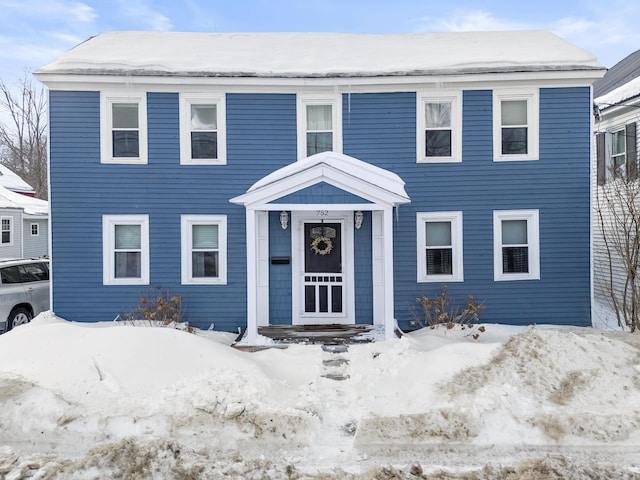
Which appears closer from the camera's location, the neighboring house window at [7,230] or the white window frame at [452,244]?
the white window frame at [452,244]

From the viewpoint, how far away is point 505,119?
9500 mm

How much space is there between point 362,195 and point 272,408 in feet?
13.8

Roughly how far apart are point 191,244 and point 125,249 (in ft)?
4.63

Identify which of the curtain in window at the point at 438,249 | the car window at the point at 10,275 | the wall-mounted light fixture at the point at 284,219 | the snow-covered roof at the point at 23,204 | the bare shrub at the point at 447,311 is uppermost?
the snow-covered roof at the point at 23,204

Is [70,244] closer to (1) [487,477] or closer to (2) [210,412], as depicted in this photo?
(2) [210,412]

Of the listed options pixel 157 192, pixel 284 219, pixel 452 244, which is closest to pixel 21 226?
pixel 157 192

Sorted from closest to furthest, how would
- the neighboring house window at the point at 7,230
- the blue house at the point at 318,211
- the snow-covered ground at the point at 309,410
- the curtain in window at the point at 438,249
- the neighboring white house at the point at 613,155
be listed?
the snow-covered ground at the point at 309,410, the blue house at the point at 318,211, the curtain in window at the point at 438,249, the neighboring white house at the point at 613,155, the neighboring house window at the point at 7,230

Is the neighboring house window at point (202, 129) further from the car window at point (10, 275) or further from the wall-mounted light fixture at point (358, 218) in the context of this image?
the car window at point (10, 275)

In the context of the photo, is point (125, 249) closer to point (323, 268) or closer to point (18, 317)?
point (18, 317)

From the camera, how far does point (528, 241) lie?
9531mm

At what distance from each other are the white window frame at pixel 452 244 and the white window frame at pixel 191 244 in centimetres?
414

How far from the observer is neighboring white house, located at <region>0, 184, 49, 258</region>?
797 inches

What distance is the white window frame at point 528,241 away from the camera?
9453mm

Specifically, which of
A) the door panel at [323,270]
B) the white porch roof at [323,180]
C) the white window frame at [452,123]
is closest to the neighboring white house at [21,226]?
the door panel at [323,270]
